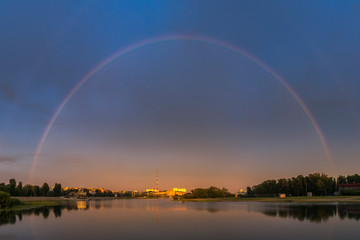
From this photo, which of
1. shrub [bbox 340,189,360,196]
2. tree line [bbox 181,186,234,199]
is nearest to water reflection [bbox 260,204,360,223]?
shrub [bbox 340,189,360,196]

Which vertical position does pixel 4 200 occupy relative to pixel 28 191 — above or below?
above

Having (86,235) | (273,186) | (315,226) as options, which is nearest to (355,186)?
(273,186)

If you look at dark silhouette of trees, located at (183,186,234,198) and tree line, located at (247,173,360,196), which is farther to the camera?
dark silhouette of trees, located at (183,186,234,198)

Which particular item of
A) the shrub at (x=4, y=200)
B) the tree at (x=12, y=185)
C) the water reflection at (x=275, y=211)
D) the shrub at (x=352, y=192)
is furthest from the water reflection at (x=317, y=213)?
the tree at (x=12, y=185)

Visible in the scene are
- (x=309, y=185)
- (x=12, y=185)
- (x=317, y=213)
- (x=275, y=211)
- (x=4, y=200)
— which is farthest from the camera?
(x=12, y=185)

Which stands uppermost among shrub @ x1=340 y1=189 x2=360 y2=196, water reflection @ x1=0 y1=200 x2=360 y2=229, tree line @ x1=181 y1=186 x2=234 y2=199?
water reflection @ x1=0 y1=200 x2=360 y2=229

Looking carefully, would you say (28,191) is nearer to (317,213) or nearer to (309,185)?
(309,185)

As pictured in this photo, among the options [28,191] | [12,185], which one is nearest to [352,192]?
[12,185]

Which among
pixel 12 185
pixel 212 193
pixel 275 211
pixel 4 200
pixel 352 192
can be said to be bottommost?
pixel 212 193

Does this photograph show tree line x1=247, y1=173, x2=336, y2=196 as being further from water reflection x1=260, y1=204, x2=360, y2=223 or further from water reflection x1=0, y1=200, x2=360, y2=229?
water reflection x1=260, y1=204, x2=360, y2=223

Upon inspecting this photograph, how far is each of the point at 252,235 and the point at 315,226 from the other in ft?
35.1

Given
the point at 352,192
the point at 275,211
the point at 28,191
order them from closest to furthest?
the point at 275,211 → the point at 352,192 → the point at 28,191

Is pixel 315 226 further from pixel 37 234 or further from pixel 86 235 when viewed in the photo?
pixel 37 234

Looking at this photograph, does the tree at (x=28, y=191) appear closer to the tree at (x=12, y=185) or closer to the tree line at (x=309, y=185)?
the tree at (x=12, y=185)
